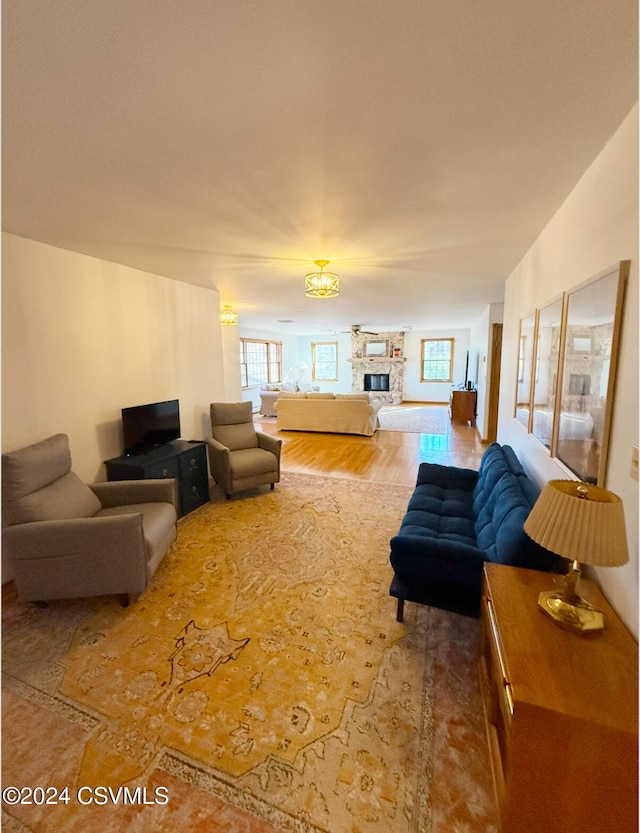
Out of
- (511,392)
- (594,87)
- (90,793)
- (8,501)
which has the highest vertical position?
(594,87)

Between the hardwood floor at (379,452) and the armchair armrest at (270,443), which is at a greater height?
the armchair armrest at (270,443)

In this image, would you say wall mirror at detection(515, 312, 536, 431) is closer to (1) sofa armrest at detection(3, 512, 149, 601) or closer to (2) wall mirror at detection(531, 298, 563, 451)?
(2) wall mirror at detection(531, 298, 563, 451)

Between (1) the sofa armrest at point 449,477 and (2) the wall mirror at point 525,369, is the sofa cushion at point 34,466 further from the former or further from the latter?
(2) the wall mirror at point 525,369

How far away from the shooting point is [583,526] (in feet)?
3.53

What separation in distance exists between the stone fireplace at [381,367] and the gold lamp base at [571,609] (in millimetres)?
9712

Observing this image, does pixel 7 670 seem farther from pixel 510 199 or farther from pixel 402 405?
pixel 402 405

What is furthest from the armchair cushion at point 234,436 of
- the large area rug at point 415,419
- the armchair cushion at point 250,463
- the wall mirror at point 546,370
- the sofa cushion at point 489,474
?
the large area rug at point 415,419

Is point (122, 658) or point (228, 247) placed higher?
point (228, 247)

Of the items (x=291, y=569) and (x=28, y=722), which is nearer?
(x=28, y=722)

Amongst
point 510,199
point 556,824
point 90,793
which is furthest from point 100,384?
point 556,824

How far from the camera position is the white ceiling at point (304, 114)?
920mm

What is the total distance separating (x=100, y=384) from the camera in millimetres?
3094

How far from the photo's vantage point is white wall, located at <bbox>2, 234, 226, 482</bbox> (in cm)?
243

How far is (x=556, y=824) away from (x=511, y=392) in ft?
9.65
